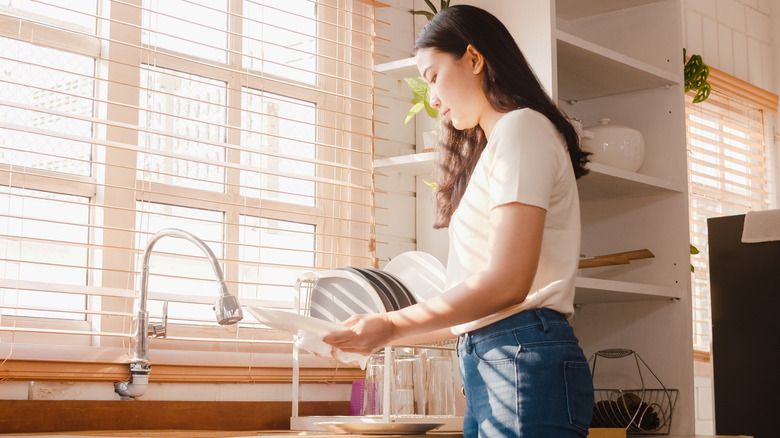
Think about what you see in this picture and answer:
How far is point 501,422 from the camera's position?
1323mm

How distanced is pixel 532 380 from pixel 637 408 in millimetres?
1252

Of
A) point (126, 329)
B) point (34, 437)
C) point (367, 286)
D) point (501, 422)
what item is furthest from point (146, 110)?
point (501, 422)

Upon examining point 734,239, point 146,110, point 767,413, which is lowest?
point 767,413

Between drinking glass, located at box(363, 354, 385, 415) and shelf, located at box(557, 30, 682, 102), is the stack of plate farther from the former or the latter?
shelf, located at box(557, 30, 682, 102)

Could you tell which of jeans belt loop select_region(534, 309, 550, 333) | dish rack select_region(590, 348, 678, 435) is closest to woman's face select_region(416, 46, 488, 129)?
jeans belt loop select_region(534, 309, 550, 333)

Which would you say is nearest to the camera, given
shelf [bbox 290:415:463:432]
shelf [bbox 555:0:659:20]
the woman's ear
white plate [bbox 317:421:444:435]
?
the woman's ear

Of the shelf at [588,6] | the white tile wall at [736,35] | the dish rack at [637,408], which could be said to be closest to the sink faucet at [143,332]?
the dish rack at [637,408]

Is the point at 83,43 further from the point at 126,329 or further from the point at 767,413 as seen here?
the point at 767,413

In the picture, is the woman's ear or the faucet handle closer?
the woman's ear

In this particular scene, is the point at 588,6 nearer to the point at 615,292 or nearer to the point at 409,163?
the point at 409,163

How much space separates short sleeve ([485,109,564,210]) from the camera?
1.30 metres

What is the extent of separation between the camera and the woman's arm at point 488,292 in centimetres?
128

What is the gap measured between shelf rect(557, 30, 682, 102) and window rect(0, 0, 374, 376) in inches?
23.0

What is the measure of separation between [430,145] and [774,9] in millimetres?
2814
